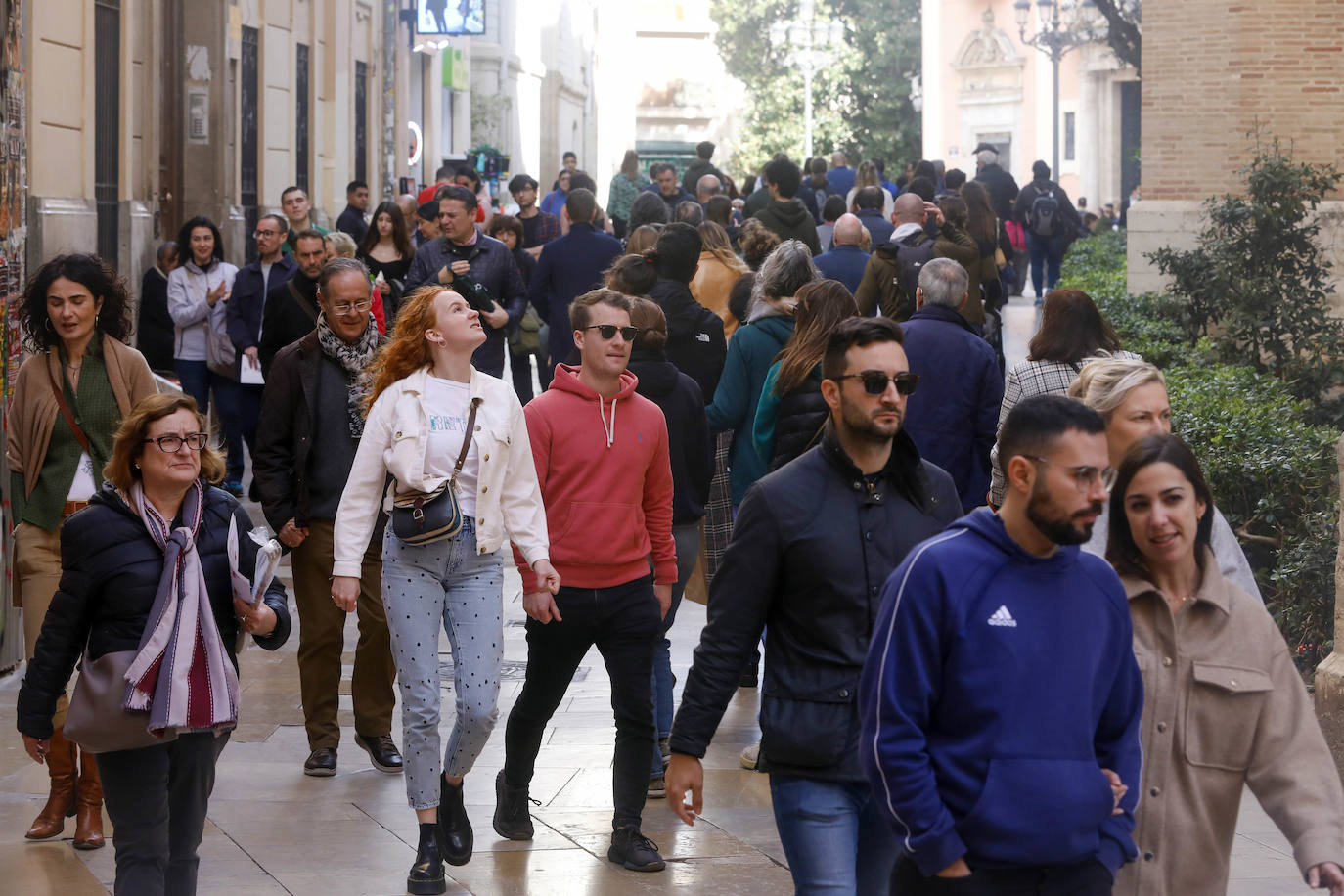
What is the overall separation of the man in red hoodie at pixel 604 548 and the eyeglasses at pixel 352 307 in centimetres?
119

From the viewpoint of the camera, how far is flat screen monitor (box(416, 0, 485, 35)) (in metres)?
32.8

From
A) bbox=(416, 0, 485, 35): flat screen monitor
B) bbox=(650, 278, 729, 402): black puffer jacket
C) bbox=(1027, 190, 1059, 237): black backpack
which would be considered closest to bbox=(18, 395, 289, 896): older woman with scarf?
bbox=(650, 278, 729, 402): black puffer jacket

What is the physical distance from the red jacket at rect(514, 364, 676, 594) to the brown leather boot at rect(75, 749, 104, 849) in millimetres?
1610

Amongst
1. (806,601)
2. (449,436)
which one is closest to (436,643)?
(449,436)

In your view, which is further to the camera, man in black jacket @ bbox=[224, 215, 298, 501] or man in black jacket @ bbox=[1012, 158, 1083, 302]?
man in black jacket @ bbox=[1012, 158, 1083, 302]

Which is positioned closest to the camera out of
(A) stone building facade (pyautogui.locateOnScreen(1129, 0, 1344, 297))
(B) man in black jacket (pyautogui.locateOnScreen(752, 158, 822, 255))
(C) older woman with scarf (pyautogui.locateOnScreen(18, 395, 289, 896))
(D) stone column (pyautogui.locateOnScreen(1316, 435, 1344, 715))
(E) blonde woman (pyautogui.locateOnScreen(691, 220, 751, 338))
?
(C) older woman with scarf (pyautogui.locateOnScreen(18, 395, 289, 896))

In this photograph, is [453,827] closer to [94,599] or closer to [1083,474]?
[94,599]

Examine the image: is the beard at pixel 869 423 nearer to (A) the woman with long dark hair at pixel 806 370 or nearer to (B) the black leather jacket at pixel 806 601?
(B) the black leather jacket at pixel 806 601

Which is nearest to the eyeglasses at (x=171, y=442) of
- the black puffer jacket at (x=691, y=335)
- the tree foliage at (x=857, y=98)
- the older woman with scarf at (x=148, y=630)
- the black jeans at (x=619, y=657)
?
the older woman with scarf at (x=148, y=630)

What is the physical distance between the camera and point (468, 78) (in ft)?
142

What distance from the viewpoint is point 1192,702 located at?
3.81 meters

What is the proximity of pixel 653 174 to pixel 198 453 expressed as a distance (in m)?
15.0

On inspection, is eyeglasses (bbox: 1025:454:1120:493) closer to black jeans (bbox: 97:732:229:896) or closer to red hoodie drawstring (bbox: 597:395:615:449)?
black jeans (bbox: 97:732:229:896)

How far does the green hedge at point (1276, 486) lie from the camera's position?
8.56 m
